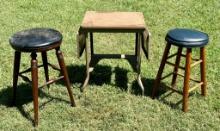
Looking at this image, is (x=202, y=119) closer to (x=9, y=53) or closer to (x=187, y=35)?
(x=187, y=35)

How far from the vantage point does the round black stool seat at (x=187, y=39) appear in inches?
191

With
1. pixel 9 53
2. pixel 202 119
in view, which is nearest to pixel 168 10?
pixel 9 53

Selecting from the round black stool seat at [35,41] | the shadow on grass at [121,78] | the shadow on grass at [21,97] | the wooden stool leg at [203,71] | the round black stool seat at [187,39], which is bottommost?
the shadow on grass at [121,78]

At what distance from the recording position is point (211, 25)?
809 cm

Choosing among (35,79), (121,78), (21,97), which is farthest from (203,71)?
(21,97)

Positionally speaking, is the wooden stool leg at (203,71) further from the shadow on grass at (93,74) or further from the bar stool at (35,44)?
the bar stool at (35,44)

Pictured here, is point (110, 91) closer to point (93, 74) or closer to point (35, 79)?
point (93, 74)

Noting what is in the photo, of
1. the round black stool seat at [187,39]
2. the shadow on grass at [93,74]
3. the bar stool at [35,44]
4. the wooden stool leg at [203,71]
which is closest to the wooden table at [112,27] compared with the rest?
the shadow on grass at [93,74]

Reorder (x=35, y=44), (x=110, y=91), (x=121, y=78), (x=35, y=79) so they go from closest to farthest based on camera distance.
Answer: (x=35, y=44)
(x=35, y=79)
(x=110, y=91)
(x=121, y=78)

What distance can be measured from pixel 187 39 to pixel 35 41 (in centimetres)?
173

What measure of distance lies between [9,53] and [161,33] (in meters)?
2.77

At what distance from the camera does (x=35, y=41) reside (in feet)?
15.2

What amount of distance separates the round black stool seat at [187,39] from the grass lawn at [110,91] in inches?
34.5

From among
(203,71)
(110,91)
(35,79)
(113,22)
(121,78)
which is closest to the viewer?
(35,79)
